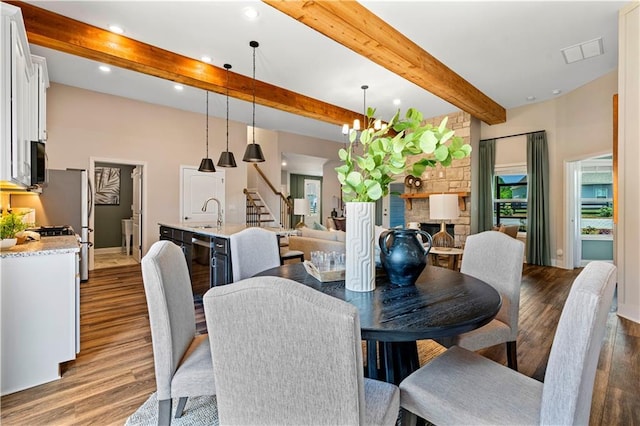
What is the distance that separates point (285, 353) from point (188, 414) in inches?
50.3

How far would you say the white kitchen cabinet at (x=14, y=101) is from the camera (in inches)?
78.8

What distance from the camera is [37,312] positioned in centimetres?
198

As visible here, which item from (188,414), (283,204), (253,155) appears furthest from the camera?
(283,204)

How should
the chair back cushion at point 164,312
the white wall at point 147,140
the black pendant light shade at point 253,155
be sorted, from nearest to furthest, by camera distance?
the chair back cushion at point 164,312, the black pendant light shade at point 253,155, the white wall at point 147,140

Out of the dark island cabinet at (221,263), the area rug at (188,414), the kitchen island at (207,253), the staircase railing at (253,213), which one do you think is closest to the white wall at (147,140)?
the staircase railing at (253,213)

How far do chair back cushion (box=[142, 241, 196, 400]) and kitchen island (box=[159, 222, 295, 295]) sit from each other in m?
1.51

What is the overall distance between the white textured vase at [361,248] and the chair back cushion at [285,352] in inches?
27.2

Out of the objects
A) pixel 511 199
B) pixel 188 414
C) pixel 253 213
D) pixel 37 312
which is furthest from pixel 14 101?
pixel 511 199

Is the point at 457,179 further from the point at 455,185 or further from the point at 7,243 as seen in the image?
the point at 7,243

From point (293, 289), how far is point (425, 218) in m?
6.63

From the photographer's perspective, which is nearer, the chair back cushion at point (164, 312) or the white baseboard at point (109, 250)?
the chair back cushion at point (164, 312)

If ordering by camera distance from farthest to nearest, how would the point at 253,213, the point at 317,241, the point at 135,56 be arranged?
the point at 253,213 < the point at 317,241 < the point at 135,56

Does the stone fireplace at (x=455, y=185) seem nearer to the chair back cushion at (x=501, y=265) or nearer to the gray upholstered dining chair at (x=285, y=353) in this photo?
the chair back cushion at (x=501, y=265)

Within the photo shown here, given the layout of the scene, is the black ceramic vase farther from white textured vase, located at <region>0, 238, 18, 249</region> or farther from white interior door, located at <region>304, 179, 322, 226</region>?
white interior door, located at <region>304, 179, 322, 226</region>
